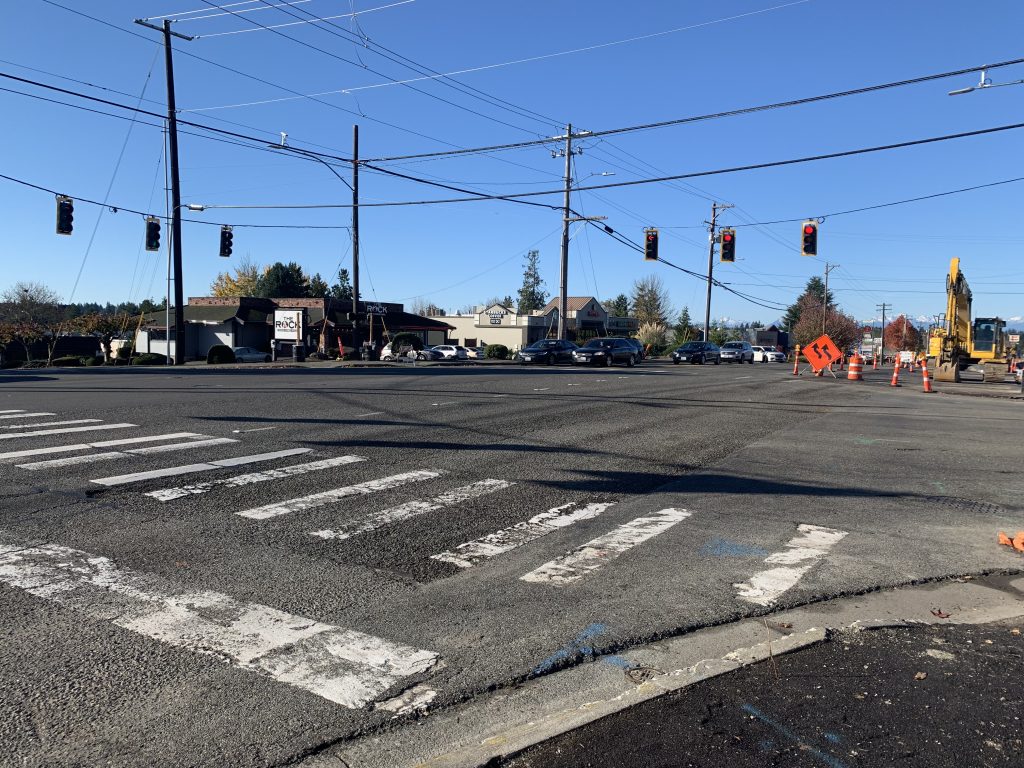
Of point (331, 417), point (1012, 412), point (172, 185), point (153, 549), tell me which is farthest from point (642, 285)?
point (153, 549)

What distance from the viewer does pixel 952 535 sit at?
7020 mm

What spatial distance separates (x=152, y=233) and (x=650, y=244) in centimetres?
2018

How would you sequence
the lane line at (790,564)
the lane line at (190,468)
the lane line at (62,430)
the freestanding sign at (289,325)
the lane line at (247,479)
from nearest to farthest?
the lane line at (790,564) → the lane line at (247,479) → the lane line at (190,468) → the lane line at (62,430) → the freestanding sign at (289,325)

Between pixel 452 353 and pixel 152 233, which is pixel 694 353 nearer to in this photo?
pixel 452 353

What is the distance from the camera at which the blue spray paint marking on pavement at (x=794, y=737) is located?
10.7 ft


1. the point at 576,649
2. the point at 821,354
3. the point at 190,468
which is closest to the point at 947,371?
the point at 821,354

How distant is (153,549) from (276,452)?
410cm

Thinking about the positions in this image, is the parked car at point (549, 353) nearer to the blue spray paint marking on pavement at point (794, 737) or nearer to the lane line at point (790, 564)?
the lane line at point (790, 564)

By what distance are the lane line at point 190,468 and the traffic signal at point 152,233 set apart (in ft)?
81.1

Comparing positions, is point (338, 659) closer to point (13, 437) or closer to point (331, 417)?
point (13, 437)

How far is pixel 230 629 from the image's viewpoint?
14.8 feet

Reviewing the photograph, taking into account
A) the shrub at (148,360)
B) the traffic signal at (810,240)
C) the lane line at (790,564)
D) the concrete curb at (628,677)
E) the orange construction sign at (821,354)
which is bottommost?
the concrete curb at (628,677)

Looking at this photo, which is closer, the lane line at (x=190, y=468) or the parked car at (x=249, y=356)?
the lane line at (x=190, y=468)

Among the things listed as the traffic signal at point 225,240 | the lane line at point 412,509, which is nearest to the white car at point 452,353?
the traffic signal at point 225,240
